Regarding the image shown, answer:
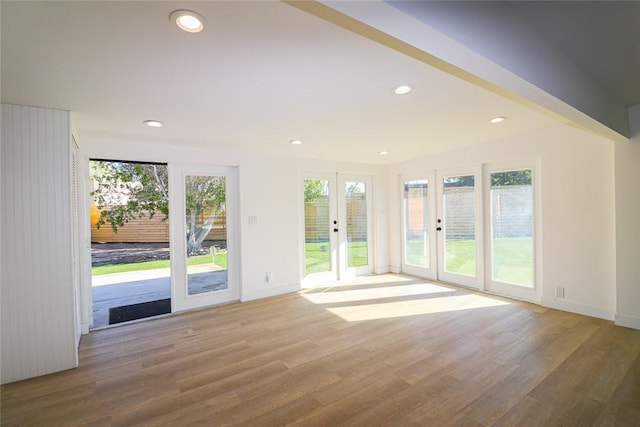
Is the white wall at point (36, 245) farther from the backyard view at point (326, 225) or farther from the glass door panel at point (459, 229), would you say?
the glass door panel at point (459, 229)

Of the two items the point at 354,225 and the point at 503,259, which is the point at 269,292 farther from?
the point at 503,259

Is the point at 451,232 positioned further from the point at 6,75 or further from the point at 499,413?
the point at 6,75

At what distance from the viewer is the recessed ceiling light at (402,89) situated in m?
2.33

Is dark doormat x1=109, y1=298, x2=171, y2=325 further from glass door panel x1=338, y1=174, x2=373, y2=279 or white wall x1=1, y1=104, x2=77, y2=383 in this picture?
glass door panel x1=338, y1=174, x2=373, y2=279

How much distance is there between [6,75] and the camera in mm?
1924

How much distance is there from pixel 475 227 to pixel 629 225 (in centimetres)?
169

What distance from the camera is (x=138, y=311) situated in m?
4.09

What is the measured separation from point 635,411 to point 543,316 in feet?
5.64

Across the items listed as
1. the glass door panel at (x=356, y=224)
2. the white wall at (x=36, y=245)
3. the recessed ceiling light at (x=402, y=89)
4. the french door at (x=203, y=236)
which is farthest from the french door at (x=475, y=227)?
the white wall at (x=36, y=245)

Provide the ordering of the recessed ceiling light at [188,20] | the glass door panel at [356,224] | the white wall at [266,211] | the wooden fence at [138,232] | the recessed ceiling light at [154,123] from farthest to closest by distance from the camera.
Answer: the wooden fence at [138,232] → the glass door panel at [356,224] → the white wall at [266,211] → the recessed ceiling light at [154,123] → the recessed ceiling light at [188,20]

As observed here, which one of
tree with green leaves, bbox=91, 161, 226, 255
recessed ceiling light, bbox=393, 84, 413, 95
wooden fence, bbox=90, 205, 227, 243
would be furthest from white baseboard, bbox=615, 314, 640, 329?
wooden fence, bbox=90, 205, 227, 243

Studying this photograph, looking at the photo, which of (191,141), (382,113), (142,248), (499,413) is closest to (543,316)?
(499,413)

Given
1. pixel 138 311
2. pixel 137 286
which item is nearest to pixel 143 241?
pixel 137 286

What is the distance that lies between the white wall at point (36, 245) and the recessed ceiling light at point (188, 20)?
191 centimetres
